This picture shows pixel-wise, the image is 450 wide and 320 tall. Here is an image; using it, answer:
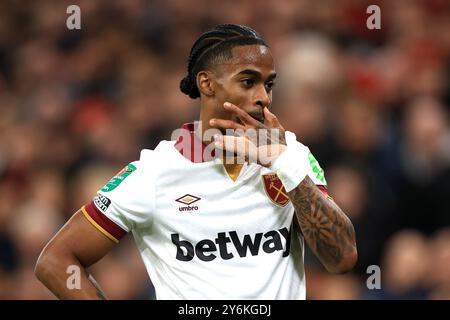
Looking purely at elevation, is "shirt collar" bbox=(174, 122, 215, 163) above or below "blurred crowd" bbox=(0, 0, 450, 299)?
above

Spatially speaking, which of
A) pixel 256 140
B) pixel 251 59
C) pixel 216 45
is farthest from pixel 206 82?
pixel 256 140

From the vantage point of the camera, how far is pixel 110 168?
7.10m

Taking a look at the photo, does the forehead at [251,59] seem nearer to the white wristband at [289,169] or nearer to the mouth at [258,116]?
the mouth at [258,116]

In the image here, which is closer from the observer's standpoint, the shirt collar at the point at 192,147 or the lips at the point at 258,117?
the lips at the point at 258,117

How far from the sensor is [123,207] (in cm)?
369

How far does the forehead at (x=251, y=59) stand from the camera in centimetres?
359

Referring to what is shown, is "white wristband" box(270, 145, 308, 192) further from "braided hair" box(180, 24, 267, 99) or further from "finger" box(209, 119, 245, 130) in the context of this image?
"braided hair" box(180, 24, 267, 99)

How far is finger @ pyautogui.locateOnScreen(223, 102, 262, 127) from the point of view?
11.5ft

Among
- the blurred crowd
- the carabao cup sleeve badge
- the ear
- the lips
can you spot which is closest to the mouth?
the lips

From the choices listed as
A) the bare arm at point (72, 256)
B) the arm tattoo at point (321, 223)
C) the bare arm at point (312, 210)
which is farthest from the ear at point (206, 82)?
the bare arm at point (72, 256)

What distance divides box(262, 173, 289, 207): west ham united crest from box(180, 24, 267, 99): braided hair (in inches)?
18.4

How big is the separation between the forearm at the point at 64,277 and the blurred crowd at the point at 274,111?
7.71 feet
